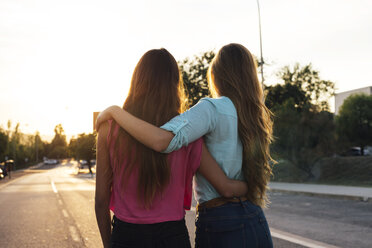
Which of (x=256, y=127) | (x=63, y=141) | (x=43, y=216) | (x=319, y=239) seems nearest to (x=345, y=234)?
(x=319, y=239)

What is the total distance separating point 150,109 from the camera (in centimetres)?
215

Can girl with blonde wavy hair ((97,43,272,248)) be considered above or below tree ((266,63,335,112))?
below

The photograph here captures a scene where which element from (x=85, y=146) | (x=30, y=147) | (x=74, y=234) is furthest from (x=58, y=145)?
(x=85, y=146)

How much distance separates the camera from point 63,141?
14425cm

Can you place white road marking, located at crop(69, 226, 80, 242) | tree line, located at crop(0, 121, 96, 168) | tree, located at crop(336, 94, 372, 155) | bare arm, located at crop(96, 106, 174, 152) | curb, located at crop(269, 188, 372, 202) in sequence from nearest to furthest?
bare arm, located at crop(96, 106, 174, 152)
white road marking, located at crop(69, 226, 80, 242)
curb, located at crop(269, 188, 372, 202)
tree, located at crop(336, 94, 372, 155)
tree line, located at crop(0, 121, 96, 168)

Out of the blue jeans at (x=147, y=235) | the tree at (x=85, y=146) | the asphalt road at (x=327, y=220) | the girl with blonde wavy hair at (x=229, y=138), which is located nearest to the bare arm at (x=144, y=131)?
the girl with blonde wavy hair at (x=229, y=138)

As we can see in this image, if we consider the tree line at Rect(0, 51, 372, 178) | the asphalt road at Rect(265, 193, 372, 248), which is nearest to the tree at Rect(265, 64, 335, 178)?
the tree line at Rect(0, 51, 372, 178)

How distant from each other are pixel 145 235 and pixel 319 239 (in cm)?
585

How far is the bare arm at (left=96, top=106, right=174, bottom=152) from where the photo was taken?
2.02 meters

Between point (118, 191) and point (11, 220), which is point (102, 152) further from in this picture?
point (11, 220)

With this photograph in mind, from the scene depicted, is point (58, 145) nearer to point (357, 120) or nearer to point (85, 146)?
point (357, 120)

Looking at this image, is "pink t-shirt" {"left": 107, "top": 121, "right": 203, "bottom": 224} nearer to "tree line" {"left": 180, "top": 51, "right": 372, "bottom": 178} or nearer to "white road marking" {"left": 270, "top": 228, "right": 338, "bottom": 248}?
"white road marking" {"left": 270, "top": 228, "right": 338, "bottom": 248}

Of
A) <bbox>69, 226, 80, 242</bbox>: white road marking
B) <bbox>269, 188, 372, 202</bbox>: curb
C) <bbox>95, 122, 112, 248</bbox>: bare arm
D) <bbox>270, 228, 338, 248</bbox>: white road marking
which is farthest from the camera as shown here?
<bbox>269, 188, 372, 202</bbox>: curb

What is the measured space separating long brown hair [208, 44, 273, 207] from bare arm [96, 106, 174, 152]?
0.44 meters
